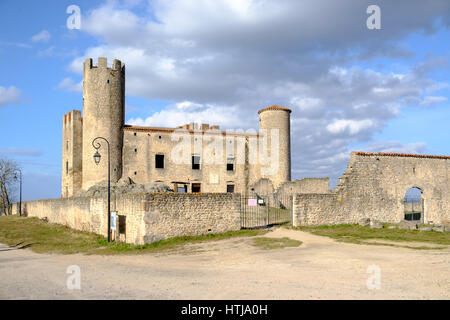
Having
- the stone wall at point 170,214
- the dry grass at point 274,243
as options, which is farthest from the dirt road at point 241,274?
the stone wall at point 170,214

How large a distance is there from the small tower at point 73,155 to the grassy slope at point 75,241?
11.1 m

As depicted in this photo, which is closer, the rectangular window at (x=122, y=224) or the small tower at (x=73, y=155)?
the rectangular window at (x=122, y=224)

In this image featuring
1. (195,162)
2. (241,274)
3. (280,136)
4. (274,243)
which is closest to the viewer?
(241,274)

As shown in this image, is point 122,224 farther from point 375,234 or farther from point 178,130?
point 178,130

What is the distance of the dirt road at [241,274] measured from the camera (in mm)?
7969

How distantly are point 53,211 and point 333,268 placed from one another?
2545cm

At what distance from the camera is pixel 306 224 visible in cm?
2055

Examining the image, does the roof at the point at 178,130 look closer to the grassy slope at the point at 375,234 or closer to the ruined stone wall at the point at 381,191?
the ruined stone wall at the point at 381,191

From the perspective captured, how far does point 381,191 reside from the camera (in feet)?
76.0

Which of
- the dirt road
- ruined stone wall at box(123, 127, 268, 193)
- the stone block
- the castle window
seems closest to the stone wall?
the dirt road

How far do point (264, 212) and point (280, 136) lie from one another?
14.3 m

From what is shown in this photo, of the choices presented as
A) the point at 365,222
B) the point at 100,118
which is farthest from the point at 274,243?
the point at 100,118

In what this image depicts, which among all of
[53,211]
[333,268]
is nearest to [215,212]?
[333,268]

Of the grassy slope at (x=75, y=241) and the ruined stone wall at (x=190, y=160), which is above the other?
the ruined stone wall at (x=190, y=160)
